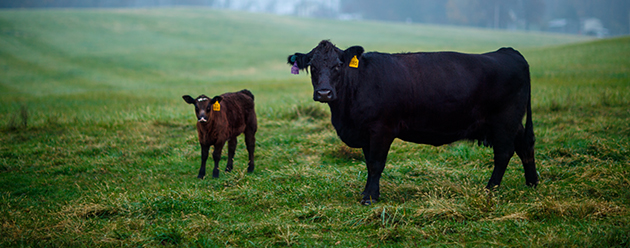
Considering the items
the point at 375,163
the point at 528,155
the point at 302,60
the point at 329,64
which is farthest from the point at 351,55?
the point at 528,155

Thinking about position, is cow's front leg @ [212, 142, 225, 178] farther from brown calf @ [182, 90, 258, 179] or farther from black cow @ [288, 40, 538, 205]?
black cow @ [288, 40, 538, 205]

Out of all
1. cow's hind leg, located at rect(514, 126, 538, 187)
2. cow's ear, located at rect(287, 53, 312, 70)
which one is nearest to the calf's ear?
cow's ear, located at rect(287, 53, 312, 70)

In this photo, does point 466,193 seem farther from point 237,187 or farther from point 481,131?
point 237,187

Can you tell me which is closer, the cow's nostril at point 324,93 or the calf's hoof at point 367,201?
the cow's nostril at point 324,93

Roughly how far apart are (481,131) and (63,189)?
650cm

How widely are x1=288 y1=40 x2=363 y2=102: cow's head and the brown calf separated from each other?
234cm

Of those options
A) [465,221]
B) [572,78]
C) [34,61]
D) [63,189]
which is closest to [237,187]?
[63,189]

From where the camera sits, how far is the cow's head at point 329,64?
19.0 feet

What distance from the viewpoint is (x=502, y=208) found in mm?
5242

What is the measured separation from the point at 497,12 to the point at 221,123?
102775mm

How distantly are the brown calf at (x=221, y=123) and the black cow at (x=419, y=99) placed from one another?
225 cm

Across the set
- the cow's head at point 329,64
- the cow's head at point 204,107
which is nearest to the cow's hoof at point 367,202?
the cow's head at point 329,64

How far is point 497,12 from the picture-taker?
98.4 m

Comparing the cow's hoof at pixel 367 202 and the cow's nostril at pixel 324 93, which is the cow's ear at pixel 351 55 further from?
the cow's hoof at pixel 367 202
